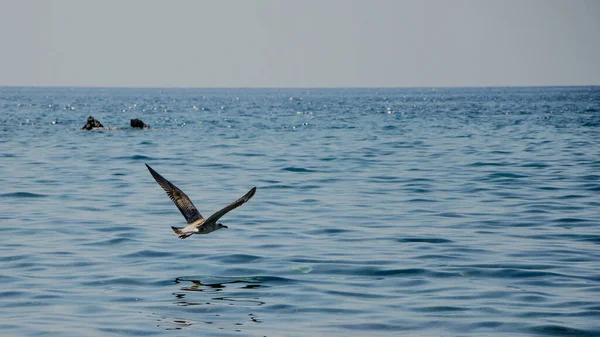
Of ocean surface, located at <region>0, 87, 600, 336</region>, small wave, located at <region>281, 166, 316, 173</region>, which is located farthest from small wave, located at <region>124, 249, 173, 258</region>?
small wave, located at <region>281, 166, 316, 173</region>

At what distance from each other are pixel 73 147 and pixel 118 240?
24152mm

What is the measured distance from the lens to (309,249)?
16.3 m

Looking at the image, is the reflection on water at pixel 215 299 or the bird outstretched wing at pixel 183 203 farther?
the bird outstretched wing at pixel 183 203

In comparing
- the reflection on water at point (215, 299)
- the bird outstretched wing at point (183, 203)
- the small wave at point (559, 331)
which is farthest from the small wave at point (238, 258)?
the small wave at point (559, 331)

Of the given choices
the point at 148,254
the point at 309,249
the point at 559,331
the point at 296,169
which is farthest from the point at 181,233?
the point at 296,169

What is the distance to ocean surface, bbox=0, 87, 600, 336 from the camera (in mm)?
11828

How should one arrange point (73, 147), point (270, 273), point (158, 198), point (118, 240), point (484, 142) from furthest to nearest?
point (484, 142)
point (73, 147)
point (158, 198)
point (118, 240)
point (270, 273)

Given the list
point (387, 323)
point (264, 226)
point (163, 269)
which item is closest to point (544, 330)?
point (387, 323)

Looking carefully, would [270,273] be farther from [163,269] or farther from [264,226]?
[264,226]

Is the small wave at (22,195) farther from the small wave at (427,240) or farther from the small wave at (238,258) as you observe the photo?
the small wave at (427,240)

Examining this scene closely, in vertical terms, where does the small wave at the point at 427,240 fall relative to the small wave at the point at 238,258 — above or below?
above

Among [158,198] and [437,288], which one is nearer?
[437,288]

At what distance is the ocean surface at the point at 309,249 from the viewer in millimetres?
11828

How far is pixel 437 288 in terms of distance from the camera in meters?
13.4
